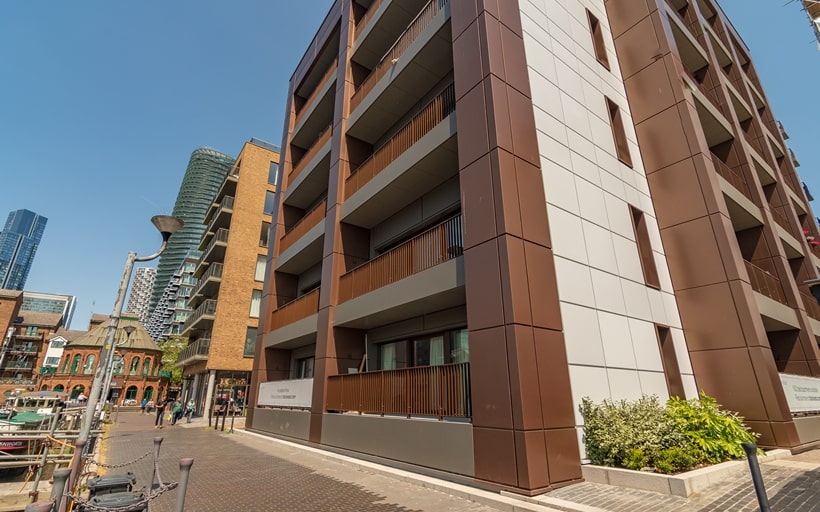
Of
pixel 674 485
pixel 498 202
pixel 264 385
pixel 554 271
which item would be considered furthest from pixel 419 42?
pixel 264 385

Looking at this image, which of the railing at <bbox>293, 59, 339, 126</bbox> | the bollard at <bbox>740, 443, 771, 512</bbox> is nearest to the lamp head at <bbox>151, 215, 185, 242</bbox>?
the bollard at <bbox>740, 443, 771, 512</bbox>

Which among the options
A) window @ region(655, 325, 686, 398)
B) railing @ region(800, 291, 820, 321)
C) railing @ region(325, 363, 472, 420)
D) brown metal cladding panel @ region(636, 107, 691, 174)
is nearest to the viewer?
railing @ region(325, 363, 472, 420)

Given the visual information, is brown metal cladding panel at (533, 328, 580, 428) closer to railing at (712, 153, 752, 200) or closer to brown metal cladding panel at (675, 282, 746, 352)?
brown metal cladding panel at (675, 282, 746, 352)

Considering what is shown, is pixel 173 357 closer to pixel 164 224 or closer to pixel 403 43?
pixel 403 43

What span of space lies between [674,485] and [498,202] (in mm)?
5747

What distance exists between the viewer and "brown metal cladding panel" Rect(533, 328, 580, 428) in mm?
7211

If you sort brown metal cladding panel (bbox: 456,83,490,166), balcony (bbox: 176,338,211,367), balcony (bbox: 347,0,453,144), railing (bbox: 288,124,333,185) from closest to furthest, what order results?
1. brown metal cladding panel (bbox: 456,83,490,166)
2. balcony (bbox: 347,0,453,144)
3. railing (bbox: 288,124,333,185)
4. balcony (bbox: 176,338,211,367)

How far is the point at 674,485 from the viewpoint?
20.3 ft

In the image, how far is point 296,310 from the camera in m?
17.3

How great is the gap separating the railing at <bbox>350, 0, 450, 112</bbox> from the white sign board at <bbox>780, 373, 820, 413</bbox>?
48.0ft

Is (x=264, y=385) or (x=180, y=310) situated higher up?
(x=180, y=310)

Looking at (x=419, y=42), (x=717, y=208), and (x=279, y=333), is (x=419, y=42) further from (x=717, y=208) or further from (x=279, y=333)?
(x=279, y=333)

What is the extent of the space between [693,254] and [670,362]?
3452mm

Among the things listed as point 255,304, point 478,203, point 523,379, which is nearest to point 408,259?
point 478,203
